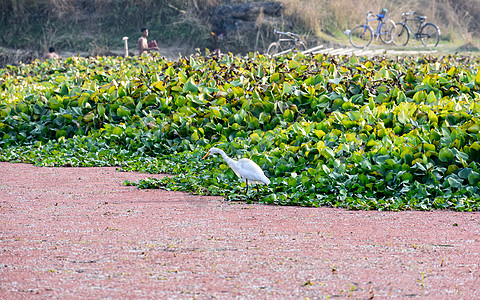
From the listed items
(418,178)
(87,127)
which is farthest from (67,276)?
(87,127)

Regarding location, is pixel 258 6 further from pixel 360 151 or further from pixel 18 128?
pixel 360 151

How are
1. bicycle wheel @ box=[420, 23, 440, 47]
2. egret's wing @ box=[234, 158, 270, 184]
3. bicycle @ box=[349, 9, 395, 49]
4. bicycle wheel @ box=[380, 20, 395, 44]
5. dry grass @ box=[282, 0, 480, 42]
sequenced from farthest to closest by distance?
dry grass @ box=[282, 0, 480, 42], bicycle wheel @ box=[420, 23, 440, 47], bicycle wheel @ box=[380, 20, 395, 44], bicycle @ box=[349, 9, 395, 49], egret's wing @ box=[234, 158, 270, 184]

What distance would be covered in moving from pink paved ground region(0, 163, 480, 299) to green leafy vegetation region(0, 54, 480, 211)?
15.8 inches

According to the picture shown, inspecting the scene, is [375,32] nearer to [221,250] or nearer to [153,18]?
[153,18]

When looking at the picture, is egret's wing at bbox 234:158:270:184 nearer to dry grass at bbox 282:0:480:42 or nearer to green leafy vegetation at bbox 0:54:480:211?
green leafy vegetation at bbox 0:54:480:211

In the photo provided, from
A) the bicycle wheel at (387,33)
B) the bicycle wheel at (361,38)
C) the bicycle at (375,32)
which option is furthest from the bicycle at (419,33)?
the bicycle wheel at (361,38)

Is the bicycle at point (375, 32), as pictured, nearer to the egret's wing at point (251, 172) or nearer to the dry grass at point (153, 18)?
the dry grass at point (153, 18)

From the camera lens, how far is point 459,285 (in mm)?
2818

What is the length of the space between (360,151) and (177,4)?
21804 mm

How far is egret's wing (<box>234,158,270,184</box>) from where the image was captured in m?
4.55

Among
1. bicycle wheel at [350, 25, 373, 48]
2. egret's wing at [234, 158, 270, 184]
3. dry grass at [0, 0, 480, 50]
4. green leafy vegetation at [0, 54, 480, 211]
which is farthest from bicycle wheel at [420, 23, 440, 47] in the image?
egret's wing at [234, 158, 270, 184]

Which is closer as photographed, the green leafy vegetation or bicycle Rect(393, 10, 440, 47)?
the green leafy vegetation

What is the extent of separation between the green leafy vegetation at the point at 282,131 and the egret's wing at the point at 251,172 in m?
0.21

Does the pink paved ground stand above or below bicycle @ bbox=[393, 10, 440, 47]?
above
